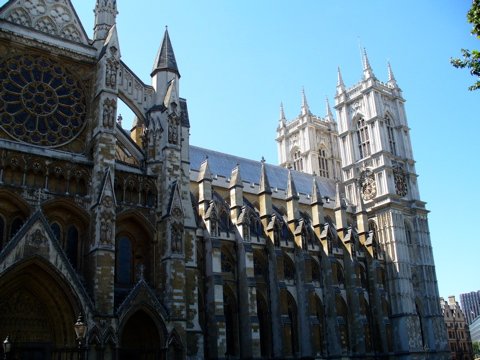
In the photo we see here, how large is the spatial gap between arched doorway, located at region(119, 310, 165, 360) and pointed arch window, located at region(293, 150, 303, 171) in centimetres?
4277

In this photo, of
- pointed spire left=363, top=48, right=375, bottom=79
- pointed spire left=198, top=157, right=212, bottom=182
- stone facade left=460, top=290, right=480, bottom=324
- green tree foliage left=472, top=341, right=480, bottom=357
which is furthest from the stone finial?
stone facade left=460, top=290, right=480, bottom=324

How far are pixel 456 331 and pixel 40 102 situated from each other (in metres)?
82.2

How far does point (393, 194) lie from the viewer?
5494 cm

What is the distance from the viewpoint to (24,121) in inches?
1038

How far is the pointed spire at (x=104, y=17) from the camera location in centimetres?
3008

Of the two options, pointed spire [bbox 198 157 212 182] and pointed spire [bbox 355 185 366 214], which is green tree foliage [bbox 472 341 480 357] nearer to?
pointed spire [bbox 355 185 366 214]

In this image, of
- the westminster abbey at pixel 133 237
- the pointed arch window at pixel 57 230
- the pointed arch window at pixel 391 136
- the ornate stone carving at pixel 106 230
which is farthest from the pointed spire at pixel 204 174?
the pointed arch window at pixel 391 136

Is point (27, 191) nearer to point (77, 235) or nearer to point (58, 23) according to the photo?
point (77, 235)

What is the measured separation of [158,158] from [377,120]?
3562 cm

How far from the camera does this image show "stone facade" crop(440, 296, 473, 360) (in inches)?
3529

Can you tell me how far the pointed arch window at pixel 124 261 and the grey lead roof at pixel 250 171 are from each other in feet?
62.6

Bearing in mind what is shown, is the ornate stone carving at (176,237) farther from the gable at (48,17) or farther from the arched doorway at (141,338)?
the gable at (48,17)

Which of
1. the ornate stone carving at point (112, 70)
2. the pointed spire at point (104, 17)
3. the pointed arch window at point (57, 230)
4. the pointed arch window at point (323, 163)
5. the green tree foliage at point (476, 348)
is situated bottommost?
the green tree foliage at point (476, 348)

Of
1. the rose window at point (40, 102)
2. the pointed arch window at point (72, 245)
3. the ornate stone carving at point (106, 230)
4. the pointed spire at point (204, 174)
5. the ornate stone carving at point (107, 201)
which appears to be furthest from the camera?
the pointed spire at point (204, 174)
